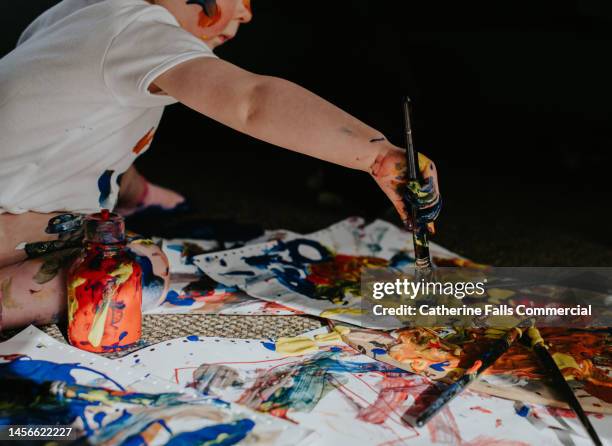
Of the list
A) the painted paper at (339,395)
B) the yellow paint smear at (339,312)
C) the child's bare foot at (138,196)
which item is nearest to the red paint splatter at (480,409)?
the painted paper at (339,395)

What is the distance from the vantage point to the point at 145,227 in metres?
1.26

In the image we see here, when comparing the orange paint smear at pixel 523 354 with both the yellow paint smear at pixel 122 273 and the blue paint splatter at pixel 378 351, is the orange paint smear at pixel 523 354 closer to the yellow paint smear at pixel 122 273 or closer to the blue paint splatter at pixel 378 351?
the blue paint splatter at pixel 378 351

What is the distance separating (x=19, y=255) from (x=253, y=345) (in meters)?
0.32

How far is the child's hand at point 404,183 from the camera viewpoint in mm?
703

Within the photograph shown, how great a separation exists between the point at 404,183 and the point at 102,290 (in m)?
0.34

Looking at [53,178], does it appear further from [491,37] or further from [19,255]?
[491,37]

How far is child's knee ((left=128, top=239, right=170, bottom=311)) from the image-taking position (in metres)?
0.87

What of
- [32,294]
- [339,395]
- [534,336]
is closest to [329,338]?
[339,395]

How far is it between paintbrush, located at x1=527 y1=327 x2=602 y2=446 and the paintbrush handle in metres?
0.02

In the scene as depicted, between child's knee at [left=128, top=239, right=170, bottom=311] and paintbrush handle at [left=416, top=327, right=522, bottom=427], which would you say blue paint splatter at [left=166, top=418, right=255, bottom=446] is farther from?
child's knee at [left=128, top=239, right=170, bottom=311]

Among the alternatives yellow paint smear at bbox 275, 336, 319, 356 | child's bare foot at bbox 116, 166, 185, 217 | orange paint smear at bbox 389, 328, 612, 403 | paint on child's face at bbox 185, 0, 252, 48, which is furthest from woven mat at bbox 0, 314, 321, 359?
child's bare foot at bbox 116, 166, 185, 217

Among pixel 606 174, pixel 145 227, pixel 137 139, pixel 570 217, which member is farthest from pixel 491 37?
pixel 137 139

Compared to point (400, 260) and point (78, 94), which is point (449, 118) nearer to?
point (400, 260)

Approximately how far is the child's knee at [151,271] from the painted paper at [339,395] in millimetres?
100
